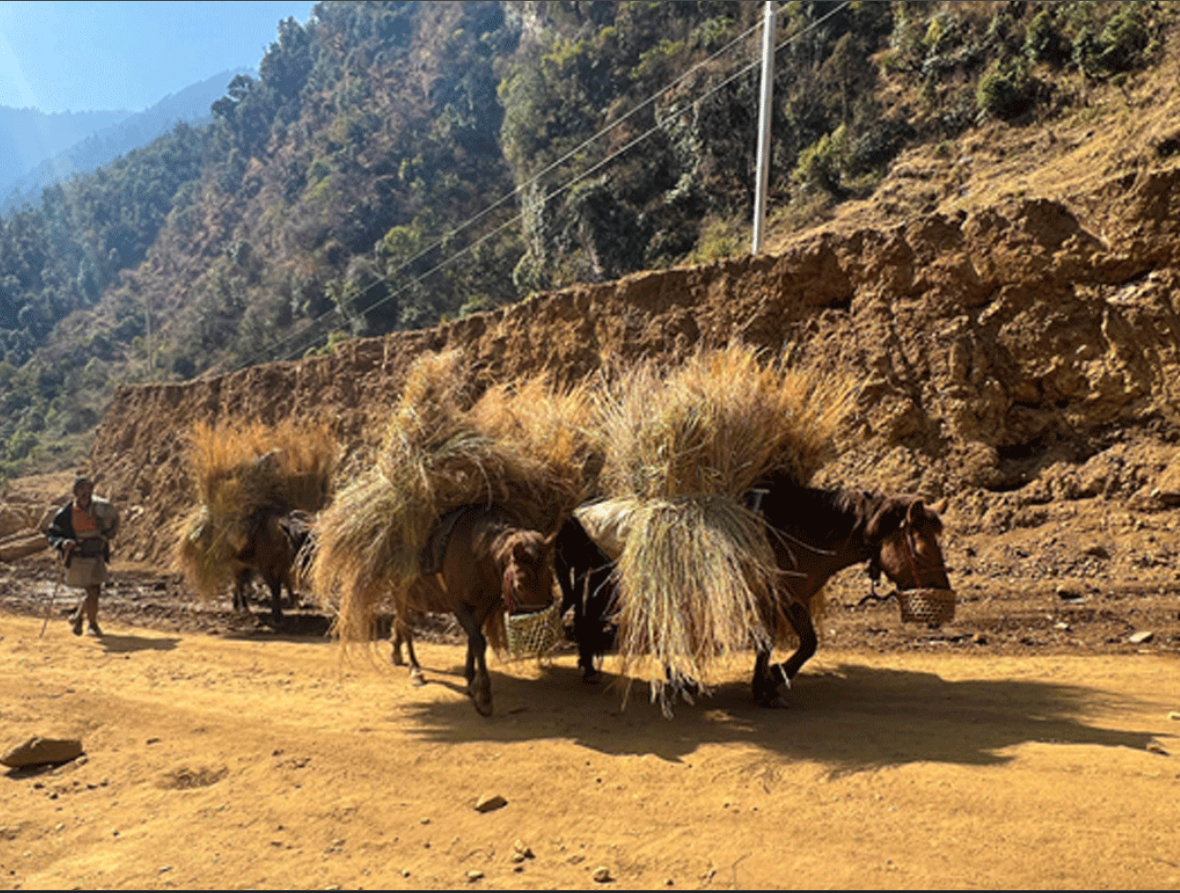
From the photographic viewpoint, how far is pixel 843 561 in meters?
4.76

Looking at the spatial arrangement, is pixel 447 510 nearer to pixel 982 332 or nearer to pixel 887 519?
pixel 887 519

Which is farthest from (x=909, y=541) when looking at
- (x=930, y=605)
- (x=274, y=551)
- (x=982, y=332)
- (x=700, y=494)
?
(x=274, y=551)

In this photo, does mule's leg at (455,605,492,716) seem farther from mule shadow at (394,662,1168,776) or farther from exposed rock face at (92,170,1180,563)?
exposed rock face at (92,170,1180,563)

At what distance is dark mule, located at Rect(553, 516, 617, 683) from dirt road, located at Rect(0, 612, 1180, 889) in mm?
330

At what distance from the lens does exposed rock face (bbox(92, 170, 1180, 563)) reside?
7230 mm

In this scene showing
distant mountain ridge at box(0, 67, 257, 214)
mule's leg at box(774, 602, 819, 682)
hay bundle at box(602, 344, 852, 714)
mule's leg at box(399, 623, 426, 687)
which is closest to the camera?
hay bundle at box(602, 344, 852, 714)

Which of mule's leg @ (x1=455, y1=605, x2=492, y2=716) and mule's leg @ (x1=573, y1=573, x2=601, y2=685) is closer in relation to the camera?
mule's leg @ (x1=455, y1=605, x2=492, y2=716)

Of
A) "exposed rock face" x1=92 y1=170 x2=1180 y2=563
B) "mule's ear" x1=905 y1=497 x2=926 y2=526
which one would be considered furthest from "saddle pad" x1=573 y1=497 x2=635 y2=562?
Answer: "exposed rock face" x1=92 y1=170 x2=1180 y2=563

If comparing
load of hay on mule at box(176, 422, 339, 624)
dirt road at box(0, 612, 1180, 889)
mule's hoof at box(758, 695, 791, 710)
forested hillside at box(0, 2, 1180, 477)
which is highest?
forested hillside at box(0, 2, 1180, 477)

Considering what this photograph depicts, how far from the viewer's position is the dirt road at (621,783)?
112 inches

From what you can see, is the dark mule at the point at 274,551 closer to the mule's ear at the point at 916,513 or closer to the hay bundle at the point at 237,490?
the hay bundle at the point at 237,490

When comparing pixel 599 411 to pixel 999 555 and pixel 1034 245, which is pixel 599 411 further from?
pixel 1034 245

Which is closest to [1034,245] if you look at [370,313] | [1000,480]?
[1000,480]

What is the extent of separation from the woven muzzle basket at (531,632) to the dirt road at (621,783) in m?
0.53
